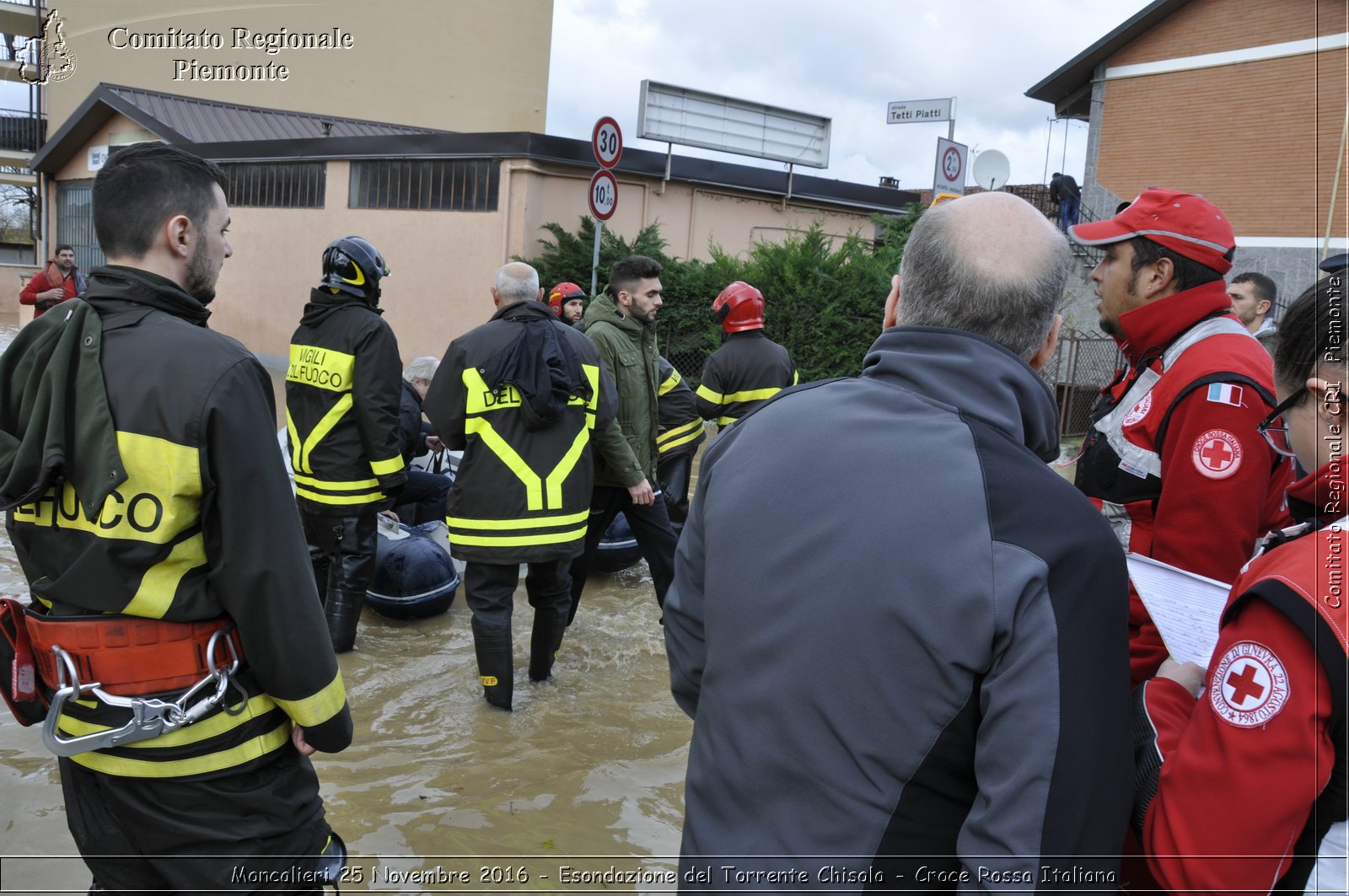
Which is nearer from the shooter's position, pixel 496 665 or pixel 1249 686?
pixel 1249 686

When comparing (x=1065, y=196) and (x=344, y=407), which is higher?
(x=1065, y=196)

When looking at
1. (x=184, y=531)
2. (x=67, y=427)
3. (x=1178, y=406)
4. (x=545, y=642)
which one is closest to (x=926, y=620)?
(x=1178, y=406)

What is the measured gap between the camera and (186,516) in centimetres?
214

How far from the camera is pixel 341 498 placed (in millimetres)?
5125

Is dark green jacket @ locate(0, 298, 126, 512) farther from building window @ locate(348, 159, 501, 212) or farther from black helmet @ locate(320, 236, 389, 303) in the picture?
building window @ locate(348, 159, 501, 212)

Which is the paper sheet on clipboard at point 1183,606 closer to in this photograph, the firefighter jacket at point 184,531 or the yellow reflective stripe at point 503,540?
the firefighter jacket at point 184,531

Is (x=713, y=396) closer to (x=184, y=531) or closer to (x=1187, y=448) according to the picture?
(x=1187, y=448)

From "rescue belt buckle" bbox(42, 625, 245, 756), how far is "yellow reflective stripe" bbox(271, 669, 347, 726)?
0.17m

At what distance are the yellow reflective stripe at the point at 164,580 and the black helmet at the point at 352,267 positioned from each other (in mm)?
3081

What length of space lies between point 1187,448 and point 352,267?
4044 mm

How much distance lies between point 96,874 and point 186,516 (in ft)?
2.95

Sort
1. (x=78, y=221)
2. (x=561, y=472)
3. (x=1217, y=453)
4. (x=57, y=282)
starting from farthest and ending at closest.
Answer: (x=78, y=221) < (x=57, y=282) < (x=561, y=472) < (x=1217, y=453)

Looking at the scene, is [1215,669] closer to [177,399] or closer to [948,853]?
[948,853]

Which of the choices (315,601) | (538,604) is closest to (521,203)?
(538,604)
